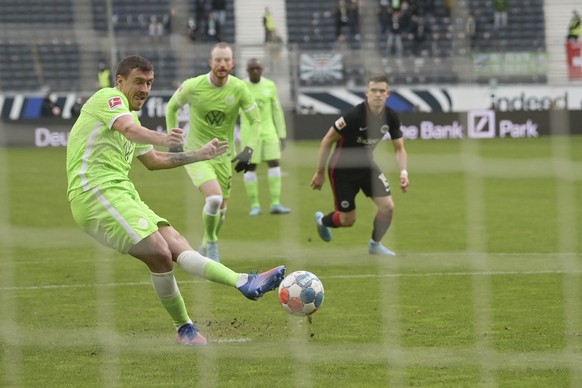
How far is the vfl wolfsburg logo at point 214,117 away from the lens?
11.0m

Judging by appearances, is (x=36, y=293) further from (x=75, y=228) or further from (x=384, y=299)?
(x=75, y=228)

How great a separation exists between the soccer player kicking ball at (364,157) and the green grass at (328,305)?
1.45 ft

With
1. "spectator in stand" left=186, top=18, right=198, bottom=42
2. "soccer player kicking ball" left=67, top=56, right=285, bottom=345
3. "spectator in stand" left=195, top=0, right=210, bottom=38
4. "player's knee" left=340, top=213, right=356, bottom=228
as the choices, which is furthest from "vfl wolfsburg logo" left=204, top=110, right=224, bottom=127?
"spectator in stand" left=186, top=18, right=198, bottom=42

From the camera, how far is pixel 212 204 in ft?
34.4

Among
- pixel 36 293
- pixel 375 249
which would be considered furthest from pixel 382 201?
pixel 36 293

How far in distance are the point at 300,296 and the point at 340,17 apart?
85.4ft

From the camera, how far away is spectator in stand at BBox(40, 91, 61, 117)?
28094mm

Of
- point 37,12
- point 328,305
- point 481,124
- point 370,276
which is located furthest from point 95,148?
point 481,124

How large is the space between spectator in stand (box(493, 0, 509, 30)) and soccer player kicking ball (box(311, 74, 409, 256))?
682 inches

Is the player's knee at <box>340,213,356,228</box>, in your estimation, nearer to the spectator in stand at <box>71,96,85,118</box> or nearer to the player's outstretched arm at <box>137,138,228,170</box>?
the player's outstretched arm at <box>137,138,228,170</box>

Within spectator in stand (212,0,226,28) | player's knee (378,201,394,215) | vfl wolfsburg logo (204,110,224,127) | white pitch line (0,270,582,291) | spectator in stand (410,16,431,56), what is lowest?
white pitch line (0,270,582,291)

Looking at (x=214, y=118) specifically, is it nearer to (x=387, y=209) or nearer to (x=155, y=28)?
(x=387, y=209)

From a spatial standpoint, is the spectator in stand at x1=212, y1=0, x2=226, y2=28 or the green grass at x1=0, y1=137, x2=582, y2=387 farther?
the spectator in stand at x1=212, y1=0, x2=226, y2=28

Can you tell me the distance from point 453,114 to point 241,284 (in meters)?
23.0
